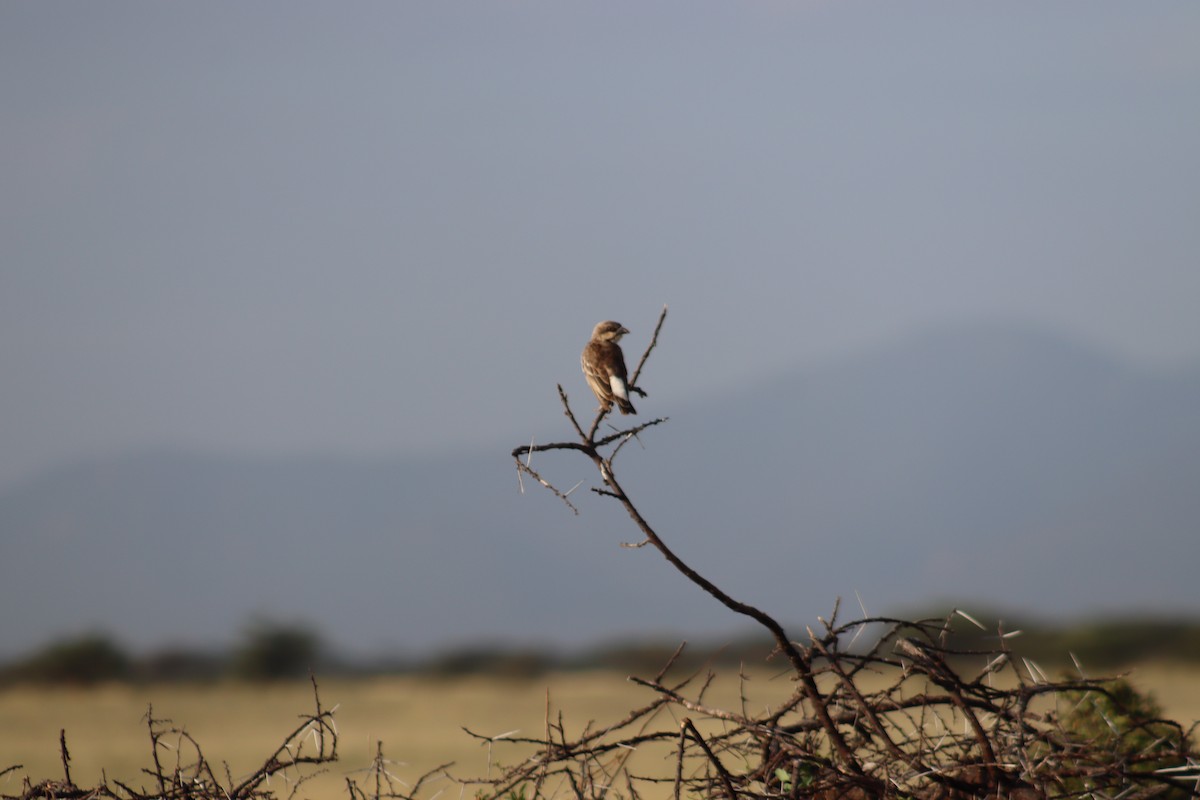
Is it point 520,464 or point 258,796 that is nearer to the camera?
point 520,464

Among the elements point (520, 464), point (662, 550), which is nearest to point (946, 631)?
point (662, 550)

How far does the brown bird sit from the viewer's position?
20.6 ft

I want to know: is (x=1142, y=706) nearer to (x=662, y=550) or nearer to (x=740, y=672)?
(x=740, y=672)

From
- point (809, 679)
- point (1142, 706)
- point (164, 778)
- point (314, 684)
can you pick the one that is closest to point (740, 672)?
point (809, 679)

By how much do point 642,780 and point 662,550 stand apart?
112 cm

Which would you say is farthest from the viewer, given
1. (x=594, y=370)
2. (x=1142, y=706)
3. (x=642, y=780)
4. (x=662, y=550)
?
(x=594, y=370)

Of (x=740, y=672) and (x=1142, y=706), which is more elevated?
(x=740, y=672)

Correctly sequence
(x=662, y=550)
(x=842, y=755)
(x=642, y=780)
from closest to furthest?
1. (x=662, y=550)
2. (x=842, y=755)
3. (x=642, y=780)

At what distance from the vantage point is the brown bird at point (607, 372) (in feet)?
20.6

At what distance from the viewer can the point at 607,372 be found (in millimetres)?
6438

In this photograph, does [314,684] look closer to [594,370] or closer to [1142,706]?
[594,370]

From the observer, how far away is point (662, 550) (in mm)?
3633

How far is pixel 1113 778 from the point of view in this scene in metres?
3.86

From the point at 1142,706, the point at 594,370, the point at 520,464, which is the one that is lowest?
the point at 1142,706
